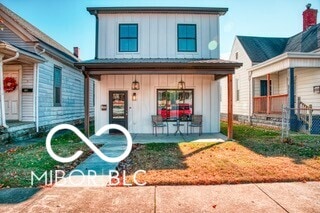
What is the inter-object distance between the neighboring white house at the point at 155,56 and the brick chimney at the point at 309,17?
8724mm

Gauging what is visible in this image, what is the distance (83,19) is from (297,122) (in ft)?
44.3

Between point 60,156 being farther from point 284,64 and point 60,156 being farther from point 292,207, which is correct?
point 284,64

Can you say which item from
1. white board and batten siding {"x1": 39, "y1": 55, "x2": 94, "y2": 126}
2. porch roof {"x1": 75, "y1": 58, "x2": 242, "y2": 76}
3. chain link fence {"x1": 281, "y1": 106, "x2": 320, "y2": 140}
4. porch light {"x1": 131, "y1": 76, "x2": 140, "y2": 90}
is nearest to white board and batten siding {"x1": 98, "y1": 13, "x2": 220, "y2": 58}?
porch light {"x1": 131, "y1": 76, "x2": 140, "y2": 90}

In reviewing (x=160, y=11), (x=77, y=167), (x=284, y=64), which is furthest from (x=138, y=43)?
(x=77, y=167)

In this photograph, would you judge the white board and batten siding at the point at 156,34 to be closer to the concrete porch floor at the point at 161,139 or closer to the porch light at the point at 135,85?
the porch light at the point at 135,85

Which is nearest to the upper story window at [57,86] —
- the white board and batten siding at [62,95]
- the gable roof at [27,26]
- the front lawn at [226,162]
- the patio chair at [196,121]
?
the white board and batten siding at [62,95]

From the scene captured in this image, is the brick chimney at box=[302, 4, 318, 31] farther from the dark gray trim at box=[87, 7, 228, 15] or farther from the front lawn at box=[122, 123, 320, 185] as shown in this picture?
the front lawn at box=[122, 123, 320, 185]

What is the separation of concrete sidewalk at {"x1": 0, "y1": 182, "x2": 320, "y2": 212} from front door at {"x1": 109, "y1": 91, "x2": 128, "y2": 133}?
8.44m

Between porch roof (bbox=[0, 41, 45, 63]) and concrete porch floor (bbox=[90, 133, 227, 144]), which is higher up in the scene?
porch roof (bbox=[0, 41, 45, 63])

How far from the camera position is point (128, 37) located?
13.5m

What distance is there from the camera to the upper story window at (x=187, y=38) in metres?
13.5

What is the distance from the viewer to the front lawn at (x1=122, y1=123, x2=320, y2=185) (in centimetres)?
532

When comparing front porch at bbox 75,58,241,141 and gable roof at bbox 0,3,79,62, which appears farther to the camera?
front porch at bbox 75,58,241,141

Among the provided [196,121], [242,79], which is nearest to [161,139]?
[196,121]
